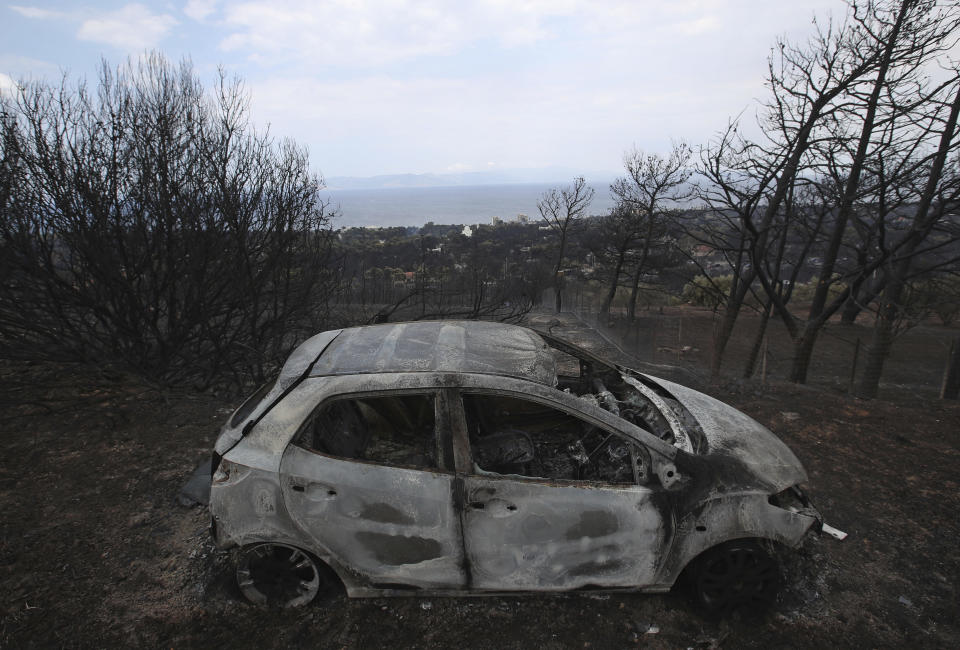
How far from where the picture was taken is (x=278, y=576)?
275cm

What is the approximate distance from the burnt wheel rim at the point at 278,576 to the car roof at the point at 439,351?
1.08m

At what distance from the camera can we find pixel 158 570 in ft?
10.2

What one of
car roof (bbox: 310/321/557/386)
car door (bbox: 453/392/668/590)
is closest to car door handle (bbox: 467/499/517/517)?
car door (bbox: 453/392/668/590)

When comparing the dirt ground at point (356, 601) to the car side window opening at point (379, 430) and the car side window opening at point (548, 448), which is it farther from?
the car side window opening at point (379, 430)

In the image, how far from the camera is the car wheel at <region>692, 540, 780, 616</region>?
2.65m

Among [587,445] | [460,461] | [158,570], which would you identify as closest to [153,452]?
[158,570]

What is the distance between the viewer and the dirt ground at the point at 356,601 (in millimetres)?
2641

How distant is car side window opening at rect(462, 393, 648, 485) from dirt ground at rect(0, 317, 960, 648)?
2.53 ft

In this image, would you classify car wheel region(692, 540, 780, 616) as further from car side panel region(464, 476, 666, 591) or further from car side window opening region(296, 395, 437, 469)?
car side window opening region(296, 395, 437, 469)

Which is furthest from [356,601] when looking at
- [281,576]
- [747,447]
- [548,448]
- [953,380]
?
[953,380]

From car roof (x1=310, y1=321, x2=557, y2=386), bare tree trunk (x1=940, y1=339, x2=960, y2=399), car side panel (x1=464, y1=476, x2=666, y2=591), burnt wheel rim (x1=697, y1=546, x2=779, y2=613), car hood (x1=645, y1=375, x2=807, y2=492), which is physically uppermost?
car roof (x1=310, y1=321, x2=557, y2=386)

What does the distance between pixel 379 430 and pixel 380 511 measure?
936 millimetres

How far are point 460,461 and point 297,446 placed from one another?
921 millimetres

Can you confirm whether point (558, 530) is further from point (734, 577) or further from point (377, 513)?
point (734, 577)
